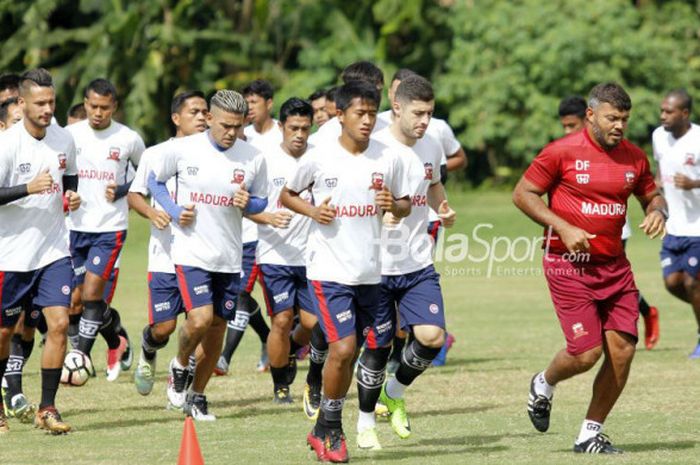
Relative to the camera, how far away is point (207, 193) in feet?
36.7

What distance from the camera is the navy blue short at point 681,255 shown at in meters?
15.5

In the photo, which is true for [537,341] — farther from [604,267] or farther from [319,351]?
[604,267]

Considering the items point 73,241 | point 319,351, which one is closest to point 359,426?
point 319,351

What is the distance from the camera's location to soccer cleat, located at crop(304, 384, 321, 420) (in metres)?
11.6

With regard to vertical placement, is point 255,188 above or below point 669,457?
above

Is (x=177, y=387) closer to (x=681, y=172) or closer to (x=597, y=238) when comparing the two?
(x=597, y=238)

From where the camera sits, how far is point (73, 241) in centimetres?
1415

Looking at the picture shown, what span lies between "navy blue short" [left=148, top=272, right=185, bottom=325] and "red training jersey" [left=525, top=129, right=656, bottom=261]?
3837 mm

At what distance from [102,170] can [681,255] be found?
20.8 feet

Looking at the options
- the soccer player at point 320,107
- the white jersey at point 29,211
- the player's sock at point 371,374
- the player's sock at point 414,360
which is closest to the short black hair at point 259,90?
the soccer player at point 320,107

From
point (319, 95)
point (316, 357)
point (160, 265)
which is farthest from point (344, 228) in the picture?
point (319, 95)

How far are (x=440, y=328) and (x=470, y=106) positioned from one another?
99.9 ft

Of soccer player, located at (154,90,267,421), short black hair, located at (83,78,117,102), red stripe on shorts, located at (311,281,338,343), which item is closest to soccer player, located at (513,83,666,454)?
red stripe on shorts, located at (311,281,338,343)

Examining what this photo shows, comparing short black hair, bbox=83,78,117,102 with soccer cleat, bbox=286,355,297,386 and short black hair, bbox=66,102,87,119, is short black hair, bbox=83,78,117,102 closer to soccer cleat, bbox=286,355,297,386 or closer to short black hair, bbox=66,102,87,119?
short black hair, bbox=66,102,87,119
